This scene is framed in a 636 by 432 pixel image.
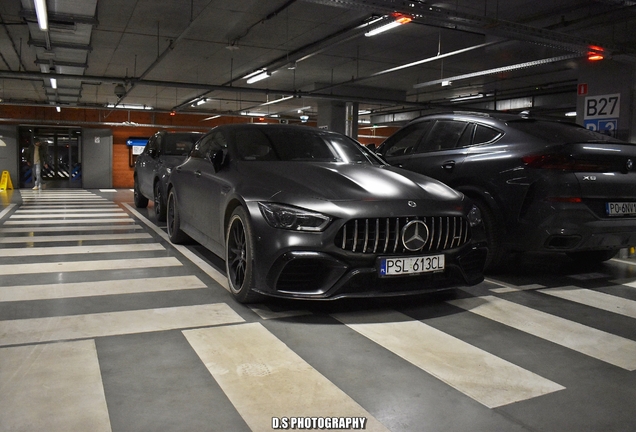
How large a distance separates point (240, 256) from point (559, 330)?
216cm

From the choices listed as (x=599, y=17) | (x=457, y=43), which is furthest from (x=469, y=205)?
(x=457, y=43)

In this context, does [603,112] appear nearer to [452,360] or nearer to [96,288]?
[452,360]

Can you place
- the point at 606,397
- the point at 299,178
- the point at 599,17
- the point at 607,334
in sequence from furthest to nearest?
the point at 599,17
the point at 299,178
the point at 607,334
the point at 606,397

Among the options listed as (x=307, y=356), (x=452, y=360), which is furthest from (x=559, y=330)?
(x=307, y=356)

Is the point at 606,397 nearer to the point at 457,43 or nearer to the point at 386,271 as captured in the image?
the point at 386,271

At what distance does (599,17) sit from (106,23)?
10.2 m

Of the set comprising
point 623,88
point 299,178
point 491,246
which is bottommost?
point 491,246

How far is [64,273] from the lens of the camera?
4797mm

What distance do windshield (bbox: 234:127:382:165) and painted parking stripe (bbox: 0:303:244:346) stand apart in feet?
4.62

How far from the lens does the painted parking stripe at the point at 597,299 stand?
3.84 metres

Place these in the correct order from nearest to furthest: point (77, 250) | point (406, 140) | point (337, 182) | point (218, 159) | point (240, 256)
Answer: point (337, 182), point (240, 256), point (218, 159), point (406, 140), point (77, 250)

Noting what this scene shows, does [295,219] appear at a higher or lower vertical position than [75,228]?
higher

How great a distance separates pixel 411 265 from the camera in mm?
3441

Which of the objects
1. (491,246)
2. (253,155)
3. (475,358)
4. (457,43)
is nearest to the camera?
(475,358)
